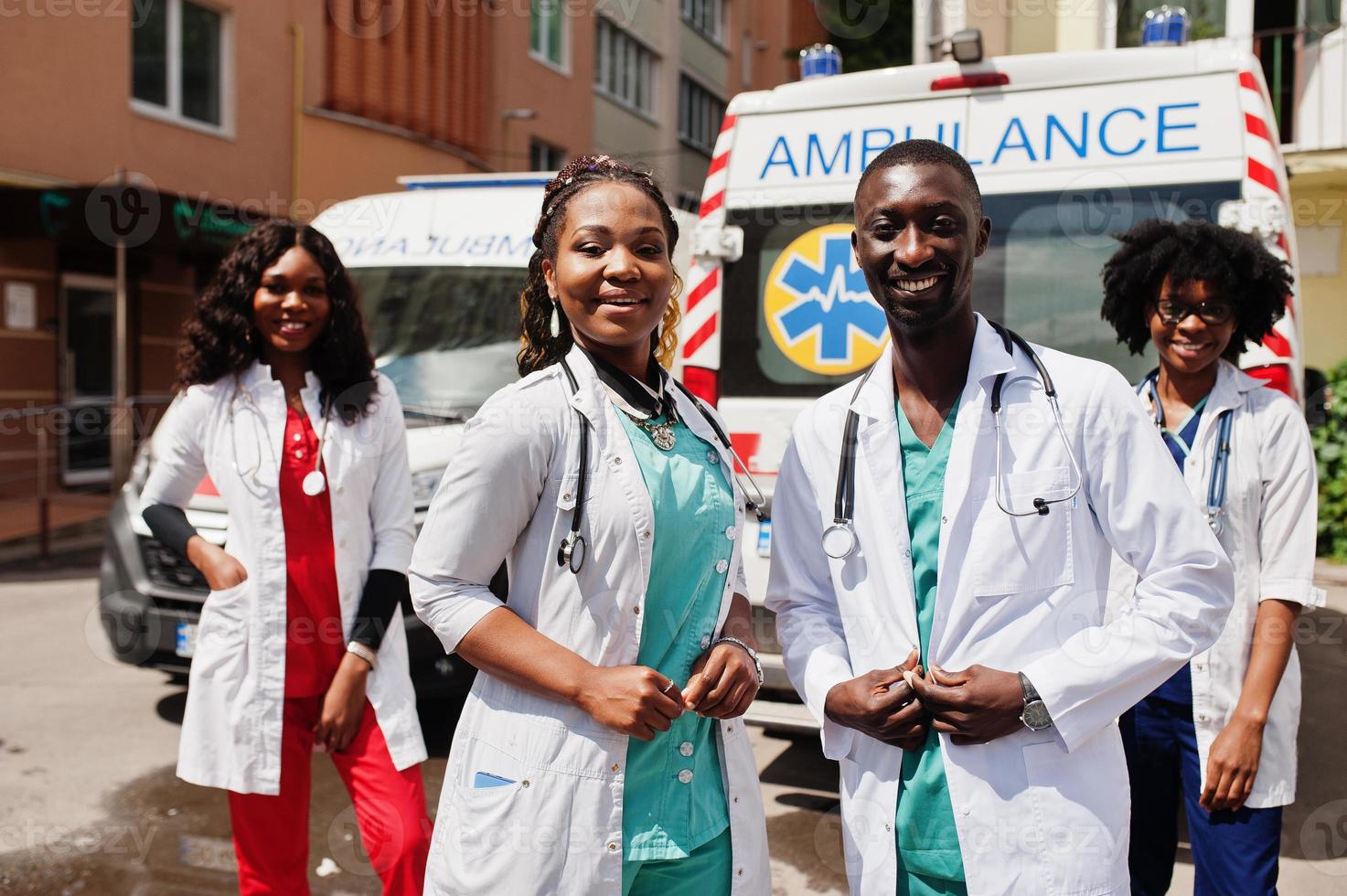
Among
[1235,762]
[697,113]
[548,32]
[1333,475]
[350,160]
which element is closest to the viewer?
[1235,762]

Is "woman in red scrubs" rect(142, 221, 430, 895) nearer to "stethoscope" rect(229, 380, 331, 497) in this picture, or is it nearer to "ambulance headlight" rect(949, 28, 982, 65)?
"stethoscope" rect(229, 380, 331, 497)

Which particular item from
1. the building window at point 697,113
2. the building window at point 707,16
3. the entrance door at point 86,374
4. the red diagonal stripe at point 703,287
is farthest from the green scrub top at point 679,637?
the building window at point 707,16

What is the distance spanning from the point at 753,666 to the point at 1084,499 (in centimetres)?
61

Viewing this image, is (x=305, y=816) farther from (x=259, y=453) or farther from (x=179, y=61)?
(x=179, y=61)

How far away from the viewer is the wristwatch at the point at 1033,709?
1841 millimetres

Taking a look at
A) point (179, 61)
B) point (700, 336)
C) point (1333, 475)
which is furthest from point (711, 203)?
point (179, 61)

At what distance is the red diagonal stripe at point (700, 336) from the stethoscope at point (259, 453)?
211 centimetres

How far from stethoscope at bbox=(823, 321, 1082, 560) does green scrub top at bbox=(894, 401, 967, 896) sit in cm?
10

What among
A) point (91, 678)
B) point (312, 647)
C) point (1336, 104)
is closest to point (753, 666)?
point (312, 647)

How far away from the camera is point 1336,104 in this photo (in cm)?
1125

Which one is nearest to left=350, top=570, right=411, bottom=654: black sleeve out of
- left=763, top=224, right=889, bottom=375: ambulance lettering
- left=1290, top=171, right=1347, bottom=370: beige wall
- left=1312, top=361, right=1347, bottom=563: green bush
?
left=763, top=224, right=889, bottom=375: ambulance lettering

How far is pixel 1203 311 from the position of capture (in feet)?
9.57

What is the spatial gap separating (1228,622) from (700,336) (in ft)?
8.25

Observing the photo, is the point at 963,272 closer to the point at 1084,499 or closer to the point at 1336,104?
the point at 1084,499
